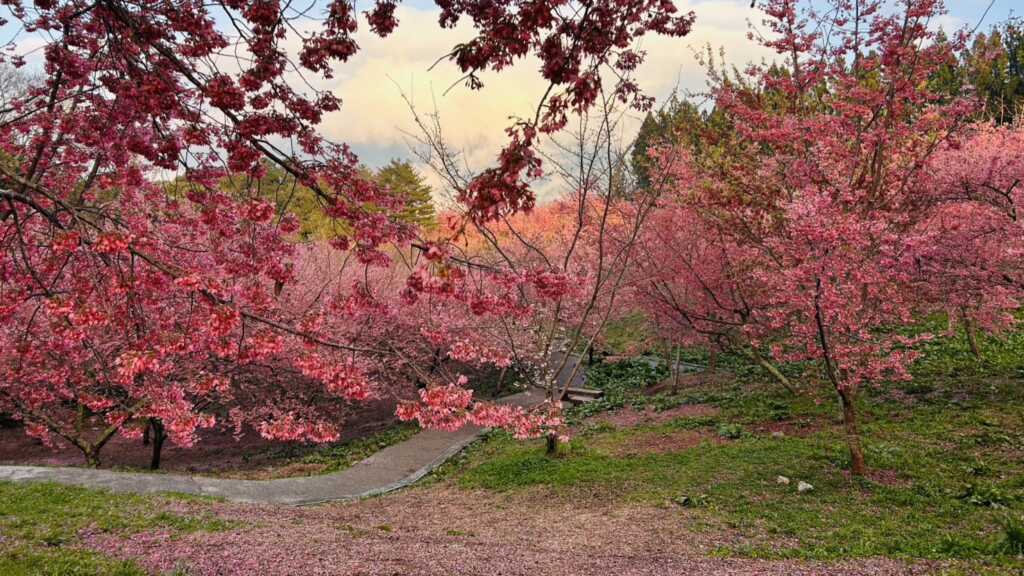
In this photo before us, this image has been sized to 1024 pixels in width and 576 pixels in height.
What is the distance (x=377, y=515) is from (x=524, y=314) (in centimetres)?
467

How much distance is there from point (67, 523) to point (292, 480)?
4805mm

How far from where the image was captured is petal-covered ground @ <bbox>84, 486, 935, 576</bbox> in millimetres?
5344

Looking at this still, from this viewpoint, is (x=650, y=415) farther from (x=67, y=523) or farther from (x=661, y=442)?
(x=67, y=523)

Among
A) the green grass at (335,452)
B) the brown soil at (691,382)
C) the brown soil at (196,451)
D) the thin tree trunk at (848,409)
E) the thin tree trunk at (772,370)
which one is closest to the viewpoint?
the thin tree trunk at (848,409)

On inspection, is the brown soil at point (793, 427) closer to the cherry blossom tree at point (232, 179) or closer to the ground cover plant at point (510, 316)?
the ground cover plant at point (510, 316)

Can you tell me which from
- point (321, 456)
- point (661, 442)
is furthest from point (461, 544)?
point (321, 456)

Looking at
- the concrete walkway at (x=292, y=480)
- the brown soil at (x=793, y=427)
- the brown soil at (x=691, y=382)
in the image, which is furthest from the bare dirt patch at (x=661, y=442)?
the brown soil at (x=691, y=382)

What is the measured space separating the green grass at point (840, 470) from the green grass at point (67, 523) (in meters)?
4.66

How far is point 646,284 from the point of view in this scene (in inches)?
587

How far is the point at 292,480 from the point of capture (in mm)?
11453

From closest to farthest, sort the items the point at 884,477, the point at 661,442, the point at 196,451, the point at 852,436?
the point at 884,477
the point at 852,436
the point at 661,442
the point at 196,451

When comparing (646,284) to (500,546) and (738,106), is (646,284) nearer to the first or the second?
(738,106)

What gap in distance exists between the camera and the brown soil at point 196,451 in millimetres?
14672

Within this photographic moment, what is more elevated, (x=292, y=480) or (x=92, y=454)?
(x=92, y=454)
